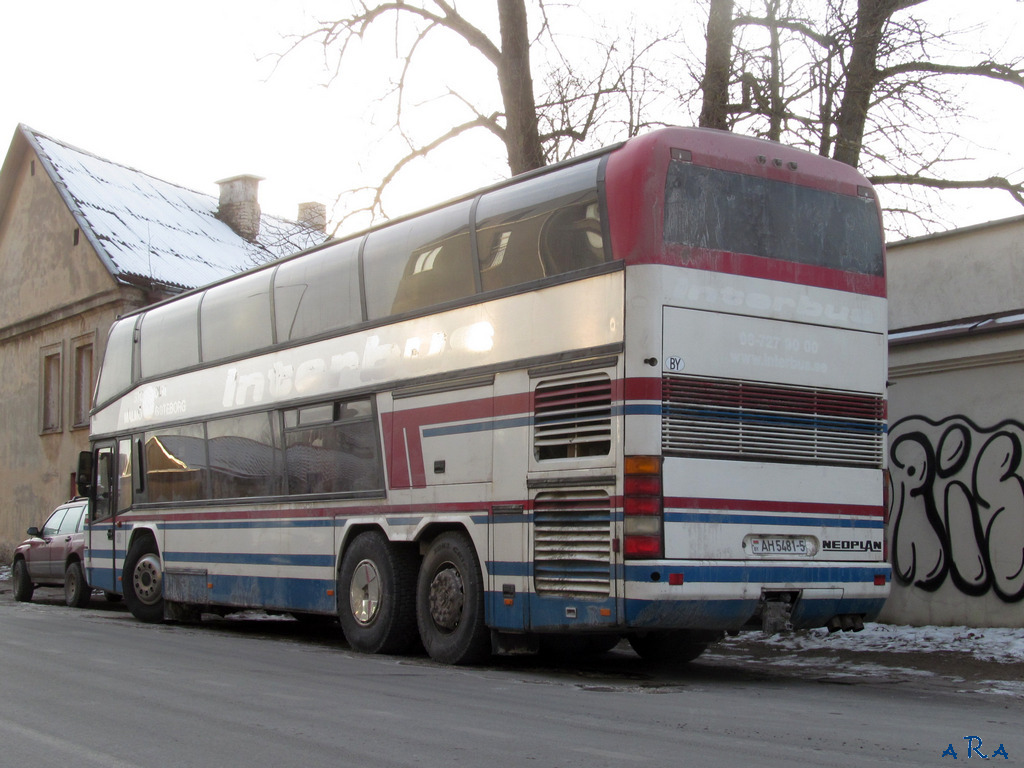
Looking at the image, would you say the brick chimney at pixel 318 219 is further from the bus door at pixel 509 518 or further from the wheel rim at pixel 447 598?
the bus door at pixel 509 518

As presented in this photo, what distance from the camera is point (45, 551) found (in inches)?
822

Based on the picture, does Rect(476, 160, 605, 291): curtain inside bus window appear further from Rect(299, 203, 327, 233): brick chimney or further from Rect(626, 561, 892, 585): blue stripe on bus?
Rect(299, 203, 327, 233): brick chimney

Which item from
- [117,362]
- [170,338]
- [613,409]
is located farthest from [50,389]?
[613,409]

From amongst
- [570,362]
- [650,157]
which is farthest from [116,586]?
[650,157]

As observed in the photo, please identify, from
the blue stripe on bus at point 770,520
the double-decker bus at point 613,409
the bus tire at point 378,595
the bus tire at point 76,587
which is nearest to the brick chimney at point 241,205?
the bus tire at point 76,587

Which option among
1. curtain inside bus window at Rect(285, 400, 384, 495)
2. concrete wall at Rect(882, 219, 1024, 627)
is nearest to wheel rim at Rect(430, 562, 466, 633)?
curtain inside bus window at Rect(285, 400, 384, 495)

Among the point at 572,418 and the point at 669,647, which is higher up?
the point at 572,418

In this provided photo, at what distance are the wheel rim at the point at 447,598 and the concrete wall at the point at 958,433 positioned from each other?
5310 millimetres

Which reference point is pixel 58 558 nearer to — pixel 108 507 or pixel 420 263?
pixel 108 507

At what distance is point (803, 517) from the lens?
9445 mm

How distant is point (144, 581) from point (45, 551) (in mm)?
5590

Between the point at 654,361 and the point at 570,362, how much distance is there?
819 mm

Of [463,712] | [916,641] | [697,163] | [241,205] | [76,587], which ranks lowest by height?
[76,587]

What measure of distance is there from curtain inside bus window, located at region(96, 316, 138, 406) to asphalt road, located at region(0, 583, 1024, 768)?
592 centimetres
